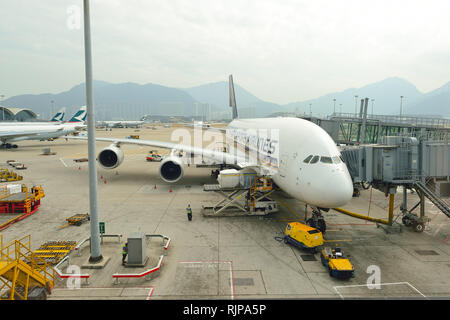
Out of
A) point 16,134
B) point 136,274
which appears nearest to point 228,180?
point 136,274

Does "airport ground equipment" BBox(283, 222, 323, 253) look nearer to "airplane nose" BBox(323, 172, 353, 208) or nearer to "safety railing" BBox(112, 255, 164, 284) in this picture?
"airplane nose" BBox(323, 172, 353, 208)

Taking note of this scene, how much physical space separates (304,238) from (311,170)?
2901mm

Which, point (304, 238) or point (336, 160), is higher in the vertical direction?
point (336, 160)

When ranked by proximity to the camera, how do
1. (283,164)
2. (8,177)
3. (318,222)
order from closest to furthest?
(318,222)
(283,164)
(8,177)

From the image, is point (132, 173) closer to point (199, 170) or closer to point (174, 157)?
point (199, 170)

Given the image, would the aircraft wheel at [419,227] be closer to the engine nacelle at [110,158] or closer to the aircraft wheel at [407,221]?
the aircraft wheel at [407,221]

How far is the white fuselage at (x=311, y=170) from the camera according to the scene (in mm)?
11031

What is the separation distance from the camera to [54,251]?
11.4 m

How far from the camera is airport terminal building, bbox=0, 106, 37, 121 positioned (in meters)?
97.4

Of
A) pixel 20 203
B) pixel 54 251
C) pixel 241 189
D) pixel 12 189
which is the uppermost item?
pixel 241 189

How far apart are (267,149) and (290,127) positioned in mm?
1863

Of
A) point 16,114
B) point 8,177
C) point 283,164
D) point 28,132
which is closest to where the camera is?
point 283,164

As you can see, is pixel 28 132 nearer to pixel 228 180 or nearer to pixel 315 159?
pixel 228 180

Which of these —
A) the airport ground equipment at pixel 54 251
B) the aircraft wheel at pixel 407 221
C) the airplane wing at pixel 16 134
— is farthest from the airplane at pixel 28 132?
the aircraft wheel at pixel 407 221
